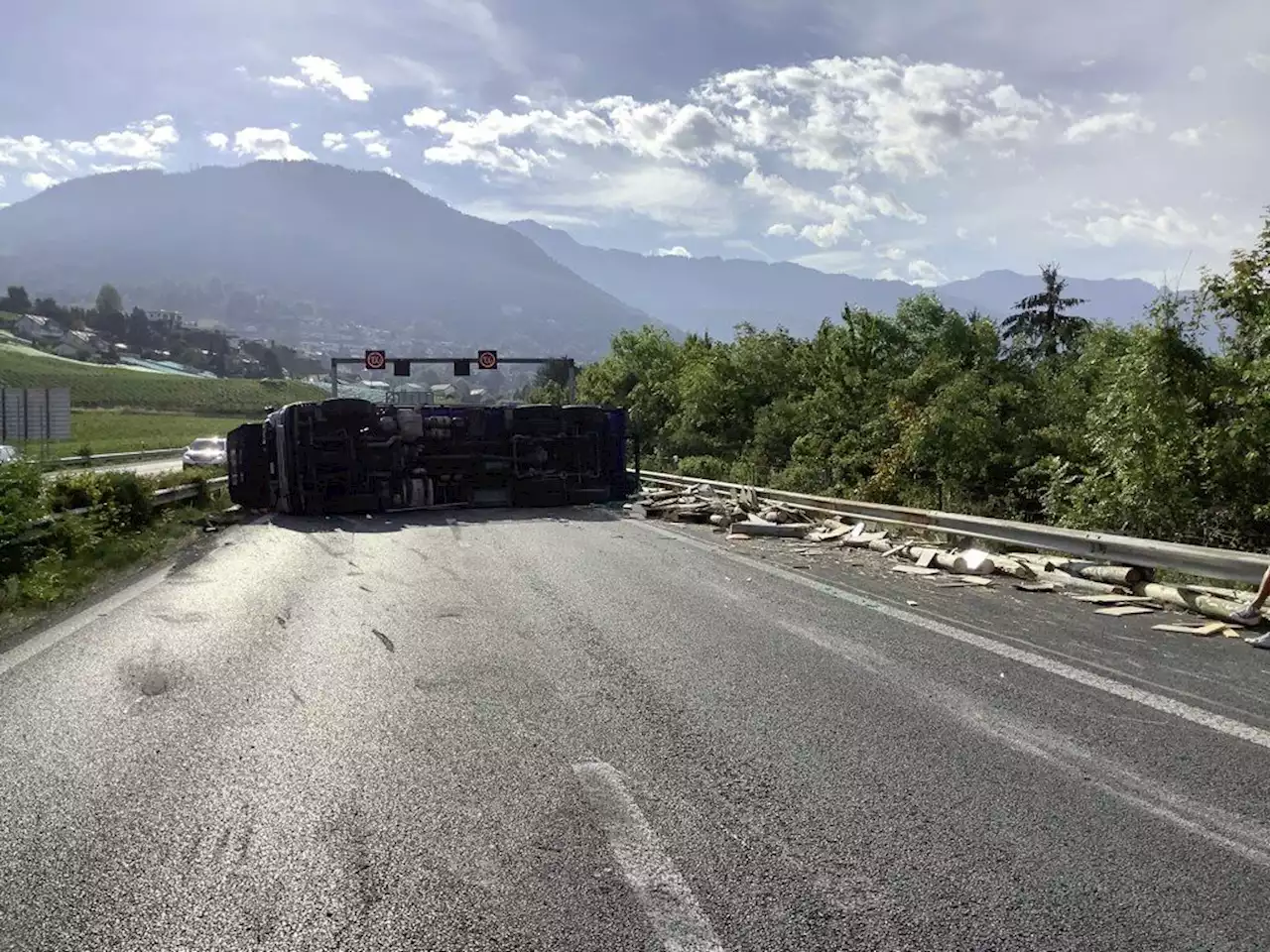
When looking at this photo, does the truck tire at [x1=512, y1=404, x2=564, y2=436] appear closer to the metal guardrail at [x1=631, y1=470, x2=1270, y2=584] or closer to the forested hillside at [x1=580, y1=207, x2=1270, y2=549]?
the forested hillside at [x1=580, y1=207, x2=1270, y2=549]

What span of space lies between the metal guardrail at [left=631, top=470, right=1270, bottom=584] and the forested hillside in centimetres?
137

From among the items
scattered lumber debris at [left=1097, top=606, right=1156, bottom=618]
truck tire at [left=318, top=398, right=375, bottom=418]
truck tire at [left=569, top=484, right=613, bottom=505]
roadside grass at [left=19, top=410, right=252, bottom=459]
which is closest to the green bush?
truck tire at [left=569, top=484, right=613, bottom=505]

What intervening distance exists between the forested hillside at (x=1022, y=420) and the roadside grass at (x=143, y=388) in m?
68.7

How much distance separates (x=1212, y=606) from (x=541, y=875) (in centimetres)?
683

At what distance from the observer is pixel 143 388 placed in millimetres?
111125

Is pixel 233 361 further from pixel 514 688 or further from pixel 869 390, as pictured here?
pixel 514 688

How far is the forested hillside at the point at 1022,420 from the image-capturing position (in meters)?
11.4

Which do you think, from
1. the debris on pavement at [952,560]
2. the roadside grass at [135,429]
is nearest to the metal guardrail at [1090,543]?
the debris on pavement at [952,560]

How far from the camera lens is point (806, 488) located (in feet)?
75.7

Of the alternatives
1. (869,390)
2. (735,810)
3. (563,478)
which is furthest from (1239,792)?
(869,390)

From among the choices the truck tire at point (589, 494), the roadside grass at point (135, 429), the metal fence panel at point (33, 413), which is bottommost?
the roadside grass at point (135, 429)

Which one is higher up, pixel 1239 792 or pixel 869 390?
pixel 869 390

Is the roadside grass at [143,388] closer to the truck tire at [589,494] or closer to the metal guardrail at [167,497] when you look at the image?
the metal guardrail at [167,497]

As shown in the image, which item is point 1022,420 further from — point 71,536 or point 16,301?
point 16,301
